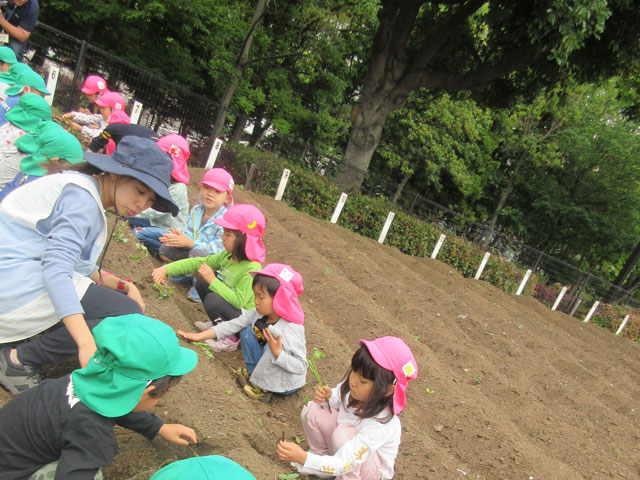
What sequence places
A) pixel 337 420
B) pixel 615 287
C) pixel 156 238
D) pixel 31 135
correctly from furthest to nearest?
1. pixel 615 287
2. pixel 156 238
3. pixel 31 135
4. pixel 337 420

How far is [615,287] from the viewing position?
22.6m

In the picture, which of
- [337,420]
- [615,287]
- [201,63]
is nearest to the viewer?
[337,420]

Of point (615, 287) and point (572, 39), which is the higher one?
point (572, 39)

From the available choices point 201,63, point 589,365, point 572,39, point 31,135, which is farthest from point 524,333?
point 201,63

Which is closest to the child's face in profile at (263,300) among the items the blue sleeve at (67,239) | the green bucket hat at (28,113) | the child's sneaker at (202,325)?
the child's sneaker at (202,325)

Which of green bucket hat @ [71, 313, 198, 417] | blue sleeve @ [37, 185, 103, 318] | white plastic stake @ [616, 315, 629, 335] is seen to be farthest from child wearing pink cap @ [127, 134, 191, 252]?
white plastic stake @ [616, 315, 629, 335]

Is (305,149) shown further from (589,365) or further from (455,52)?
(589,365)

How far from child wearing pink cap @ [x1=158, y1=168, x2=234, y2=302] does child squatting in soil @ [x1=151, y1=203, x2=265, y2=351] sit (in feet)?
2.16

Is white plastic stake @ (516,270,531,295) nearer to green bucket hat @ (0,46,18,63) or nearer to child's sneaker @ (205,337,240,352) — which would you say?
child's sneaker @ (205,337,240,352)

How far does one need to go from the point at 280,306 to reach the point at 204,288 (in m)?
1.22

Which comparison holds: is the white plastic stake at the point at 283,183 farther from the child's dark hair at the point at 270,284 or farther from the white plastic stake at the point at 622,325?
the white plastic stake at the point at 622,325

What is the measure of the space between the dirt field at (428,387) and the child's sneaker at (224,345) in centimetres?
13

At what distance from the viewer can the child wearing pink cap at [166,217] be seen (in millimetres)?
4715

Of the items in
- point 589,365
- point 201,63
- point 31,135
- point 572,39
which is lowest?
point 589,365
